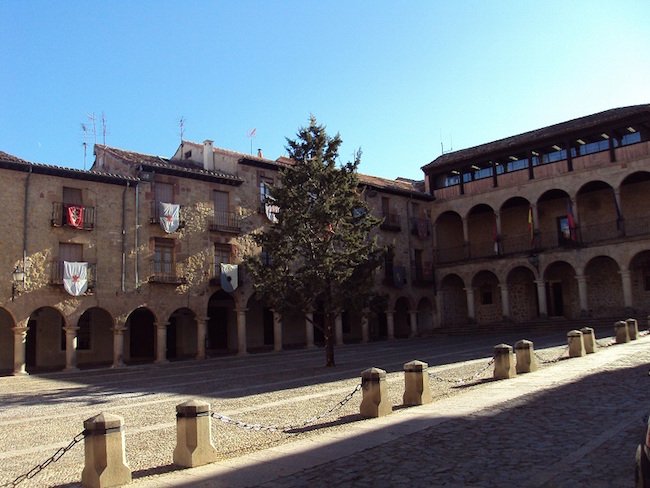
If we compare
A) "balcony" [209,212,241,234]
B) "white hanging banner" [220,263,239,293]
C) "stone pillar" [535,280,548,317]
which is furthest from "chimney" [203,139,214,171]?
"stone pillar" [535,280,548,317]

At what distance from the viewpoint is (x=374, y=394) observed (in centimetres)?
948

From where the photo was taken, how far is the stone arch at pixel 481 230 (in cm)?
4056

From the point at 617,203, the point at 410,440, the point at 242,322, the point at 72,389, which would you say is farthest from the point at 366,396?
the point at 617,203

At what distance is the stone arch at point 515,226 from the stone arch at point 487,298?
232 centimetres

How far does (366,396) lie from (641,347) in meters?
13.1

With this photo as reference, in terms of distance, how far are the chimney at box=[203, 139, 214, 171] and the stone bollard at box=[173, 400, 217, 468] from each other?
24893 mm

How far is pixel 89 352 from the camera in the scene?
89.2ft

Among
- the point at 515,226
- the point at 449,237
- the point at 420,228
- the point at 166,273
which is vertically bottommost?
the point at 166,273

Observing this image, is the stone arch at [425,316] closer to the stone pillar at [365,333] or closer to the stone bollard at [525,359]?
the stone pillar at [365,333]

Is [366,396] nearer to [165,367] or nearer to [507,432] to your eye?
[507,432]

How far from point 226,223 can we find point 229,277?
2772mm

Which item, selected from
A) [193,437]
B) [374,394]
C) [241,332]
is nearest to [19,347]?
[241,332]

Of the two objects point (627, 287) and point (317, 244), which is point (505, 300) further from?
point (317, 244)

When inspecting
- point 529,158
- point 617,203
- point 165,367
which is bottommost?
point 165,367
